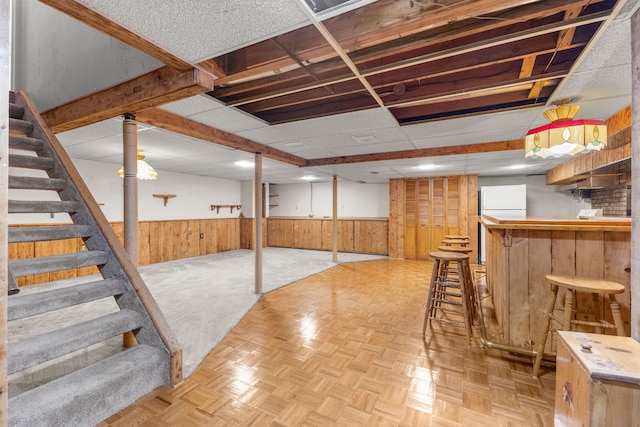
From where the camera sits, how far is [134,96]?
206cm

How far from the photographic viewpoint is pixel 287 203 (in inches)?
363

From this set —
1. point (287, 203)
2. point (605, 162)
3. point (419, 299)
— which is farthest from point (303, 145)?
point (287, 203)

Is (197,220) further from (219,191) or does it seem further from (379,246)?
(379,246)

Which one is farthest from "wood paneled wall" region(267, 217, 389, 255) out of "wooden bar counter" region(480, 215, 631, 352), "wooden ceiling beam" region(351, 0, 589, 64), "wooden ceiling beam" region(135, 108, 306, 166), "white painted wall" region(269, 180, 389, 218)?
"wooden ceiling beam" region(351, 0, 589, 64)

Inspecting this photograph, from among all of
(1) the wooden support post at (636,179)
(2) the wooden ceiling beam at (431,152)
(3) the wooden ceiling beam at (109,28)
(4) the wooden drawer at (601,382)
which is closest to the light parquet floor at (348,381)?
(4) the wooden drawer at (601,382)

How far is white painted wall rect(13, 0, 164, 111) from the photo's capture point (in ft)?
6.98

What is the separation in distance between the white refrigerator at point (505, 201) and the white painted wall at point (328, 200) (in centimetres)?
250

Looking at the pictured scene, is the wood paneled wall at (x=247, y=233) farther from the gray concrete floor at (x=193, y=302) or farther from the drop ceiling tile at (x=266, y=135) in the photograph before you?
the drop ceiling tile at (x=266, y=135)

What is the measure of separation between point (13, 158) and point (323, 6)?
7.94ft

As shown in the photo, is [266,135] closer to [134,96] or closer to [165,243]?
[134,96]

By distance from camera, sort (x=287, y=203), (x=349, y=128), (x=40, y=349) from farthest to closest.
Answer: (x=287, y=203)
(x=349, y=128)
(x=40, y=349)

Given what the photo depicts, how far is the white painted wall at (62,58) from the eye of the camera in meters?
2.13

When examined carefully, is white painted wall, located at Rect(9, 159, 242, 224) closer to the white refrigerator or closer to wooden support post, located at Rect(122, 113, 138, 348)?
wooden support post, located at Rect(122, 113, 138, 348)

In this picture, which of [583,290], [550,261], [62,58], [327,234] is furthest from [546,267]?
[327,234]
